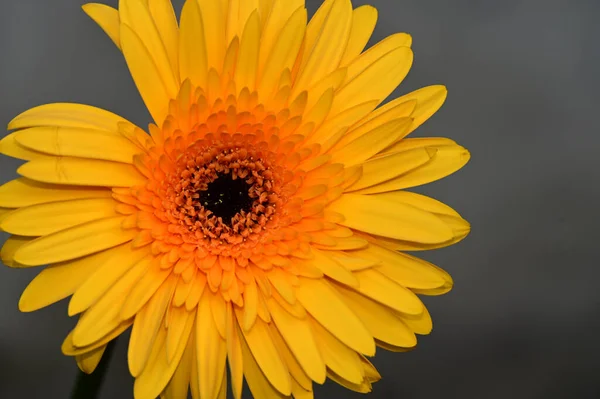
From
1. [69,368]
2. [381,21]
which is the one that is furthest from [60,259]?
[381,21]

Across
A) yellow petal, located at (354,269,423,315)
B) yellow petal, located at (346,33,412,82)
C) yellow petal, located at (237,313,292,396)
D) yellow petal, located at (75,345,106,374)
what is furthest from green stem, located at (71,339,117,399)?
yellow petal, located at (346,33,412,82)

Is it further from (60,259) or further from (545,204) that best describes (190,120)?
(545,204)

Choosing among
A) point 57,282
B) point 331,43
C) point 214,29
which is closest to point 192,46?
point 214,29

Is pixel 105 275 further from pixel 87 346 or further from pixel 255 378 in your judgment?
pixel 255 378

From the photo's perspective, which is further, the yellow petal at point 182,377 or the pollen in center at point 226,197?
the pollen in center at point 226,197

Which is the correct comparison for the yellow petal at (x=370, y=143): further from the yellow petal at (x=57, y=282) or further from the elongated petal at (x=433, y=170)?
the yellow petal at (x=57, y=282)

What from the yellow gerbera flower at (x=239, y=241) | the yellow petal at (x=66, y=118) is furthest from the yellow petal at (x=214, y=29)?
the yellow petal at (x=66, y=118)
